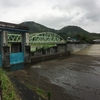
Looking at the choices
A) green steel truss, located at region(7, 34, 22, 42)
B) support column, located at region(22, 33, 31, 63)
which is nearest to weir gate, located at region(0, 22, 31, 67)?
support column, located at region(22, 33, 31, 63)

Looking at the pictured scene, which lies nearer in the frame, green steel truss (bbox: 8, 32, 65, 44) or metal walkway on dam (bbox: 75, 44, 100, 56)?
metal walkway on dam (bbox: 75, 44, 100, 56)

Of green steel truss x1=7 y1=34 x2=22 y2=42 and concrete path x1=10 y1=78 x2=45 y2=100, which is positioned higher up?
green steel truss x1=7 y1=34 x2=22 y2=42

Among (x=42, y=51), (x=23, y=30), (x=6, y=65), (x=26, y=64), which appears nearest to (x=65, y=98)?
(x=6, y=65)

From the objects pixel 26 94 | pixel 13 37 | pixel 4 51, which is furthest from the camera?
pixel 13 37

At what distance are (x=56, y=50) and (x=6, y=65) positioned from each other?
23118mm

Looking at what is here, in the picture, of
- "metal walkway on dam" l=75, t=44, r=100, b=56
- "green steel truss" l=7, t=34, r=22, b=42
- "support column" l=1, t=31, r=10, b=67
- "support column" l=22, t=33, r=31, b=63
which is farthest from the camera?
"metal walkway on dam" l=75, t=44, r=100, b=56

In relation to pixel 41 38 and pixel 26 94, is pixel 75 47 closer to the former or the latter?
pixel 41 38

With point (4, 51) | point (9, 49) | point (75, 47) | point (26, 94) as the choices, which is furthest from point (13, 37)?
point (26, 94)

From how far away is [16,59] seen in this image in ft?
85.5

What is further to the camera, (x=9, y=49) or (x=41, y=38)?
(x=41, y=38)

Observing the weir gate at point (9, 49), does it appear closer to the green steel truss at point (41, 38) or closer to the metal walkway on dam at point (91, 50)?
the green steel truss at point (41, 38)

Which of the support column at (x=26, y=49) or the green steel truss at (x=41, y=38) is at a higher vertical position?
the green steel truss at (x=41, y=38)

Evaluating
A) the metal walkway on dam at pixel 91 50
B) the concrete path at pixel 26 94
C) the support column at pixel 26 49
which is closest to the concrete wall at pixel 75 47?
the metal walkway on dam at pixel 91 50

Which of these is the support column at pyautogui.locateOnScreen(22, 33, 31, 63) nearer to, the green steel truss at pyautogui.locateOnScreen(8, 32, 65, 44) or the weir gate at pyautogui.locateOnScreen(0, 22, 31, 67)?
the weir gate at pyautogui.locateOnScreen(0, 22, 31, 67)
